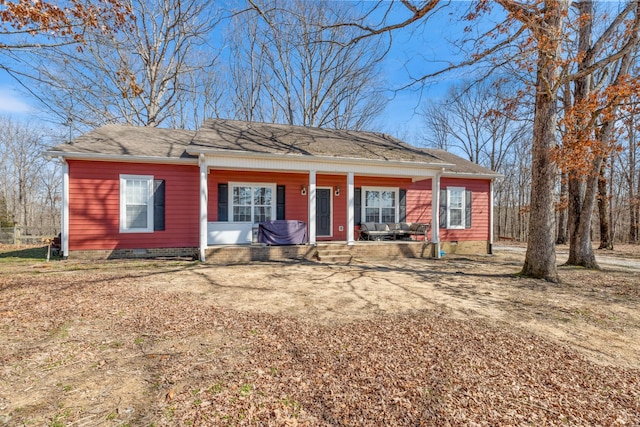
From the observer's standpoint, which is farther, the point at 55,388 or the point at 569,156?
the point at 569,156

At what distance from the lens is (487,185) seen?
1280 cm

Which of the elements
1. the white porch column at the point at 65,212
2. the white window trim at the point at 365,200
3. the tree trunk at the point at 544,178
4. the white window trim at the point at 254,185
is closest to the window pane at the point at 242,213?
the white window trim at the point at 254,185

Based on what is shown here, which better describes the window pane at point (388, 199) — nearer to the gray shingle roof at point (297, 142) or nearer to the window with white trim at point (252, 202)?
the gray shingle roof at point (297, 142)

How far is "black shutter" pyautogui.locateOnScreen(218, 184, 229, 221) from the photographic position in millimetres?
10383

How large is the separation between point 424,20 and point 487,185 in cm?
840

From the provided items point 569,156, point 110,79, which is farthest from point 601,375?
point 110,79

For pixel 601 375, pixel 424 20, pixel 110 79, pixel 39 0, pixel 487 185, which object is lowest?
pixel 601 375

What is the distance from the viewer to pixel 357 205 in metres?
11.8

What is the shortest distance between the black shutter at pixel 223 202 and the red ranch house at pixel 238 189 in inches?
1.3

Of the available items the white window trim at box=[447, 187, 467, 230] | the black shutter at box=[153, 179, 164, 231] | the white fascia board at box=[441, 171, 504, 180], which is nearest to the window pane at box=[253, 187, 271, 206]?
the black shutter at box=[153, 179, 164, 231]

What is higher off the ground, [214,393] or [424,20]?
[424,20]

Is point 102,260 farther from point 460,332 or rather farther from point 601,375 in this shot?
point 601,375

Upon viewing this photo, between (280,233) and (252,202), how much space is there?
1.95 metres

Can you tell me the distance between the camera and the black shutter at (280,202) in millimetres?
11039
